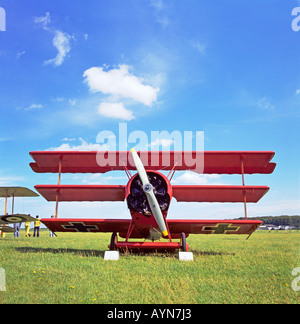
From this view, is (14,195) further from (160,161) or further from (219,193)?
(219,193)

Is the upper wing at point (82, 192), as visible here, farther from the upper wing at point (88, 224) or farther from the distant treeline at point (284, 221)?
the distant treeline at point (284, 221)

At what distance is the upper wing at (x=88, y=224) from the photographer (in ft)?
31.5

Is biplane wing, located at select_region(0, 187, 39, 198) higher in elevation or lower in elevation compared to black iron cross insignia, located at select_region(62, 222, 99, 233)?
higher

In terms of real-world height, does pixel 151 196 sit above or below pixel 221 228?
above

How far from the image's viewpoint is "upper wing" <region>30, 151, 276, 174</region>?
1003 cm

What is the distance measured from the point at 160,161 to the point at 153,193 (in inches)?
92.7

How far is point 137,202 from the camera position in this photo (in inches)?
343

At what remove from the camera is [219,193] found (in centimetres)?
1024

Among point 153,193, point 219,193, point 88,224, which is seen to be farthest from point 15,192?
point 219,193

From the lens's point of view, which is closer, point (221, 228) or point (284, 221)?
point (221, 228)

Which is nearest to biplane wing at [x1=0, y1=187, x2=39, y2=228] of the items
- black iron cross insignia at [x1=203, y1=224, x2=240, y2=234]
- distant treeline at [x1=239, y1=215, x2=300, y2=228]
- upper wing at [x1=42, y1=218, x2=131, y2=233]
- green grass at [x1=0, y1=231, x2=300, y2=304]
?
upper wing at [x1=42, y1=218, x2=131, y2=233]

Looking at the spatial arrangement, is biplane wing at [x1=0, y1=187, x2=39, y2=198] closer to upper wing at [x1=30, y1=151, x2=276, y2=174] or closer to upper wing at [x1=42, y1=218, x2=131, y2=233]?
upper wing at [x1=30, y1=151, x2=276, y2=174]
